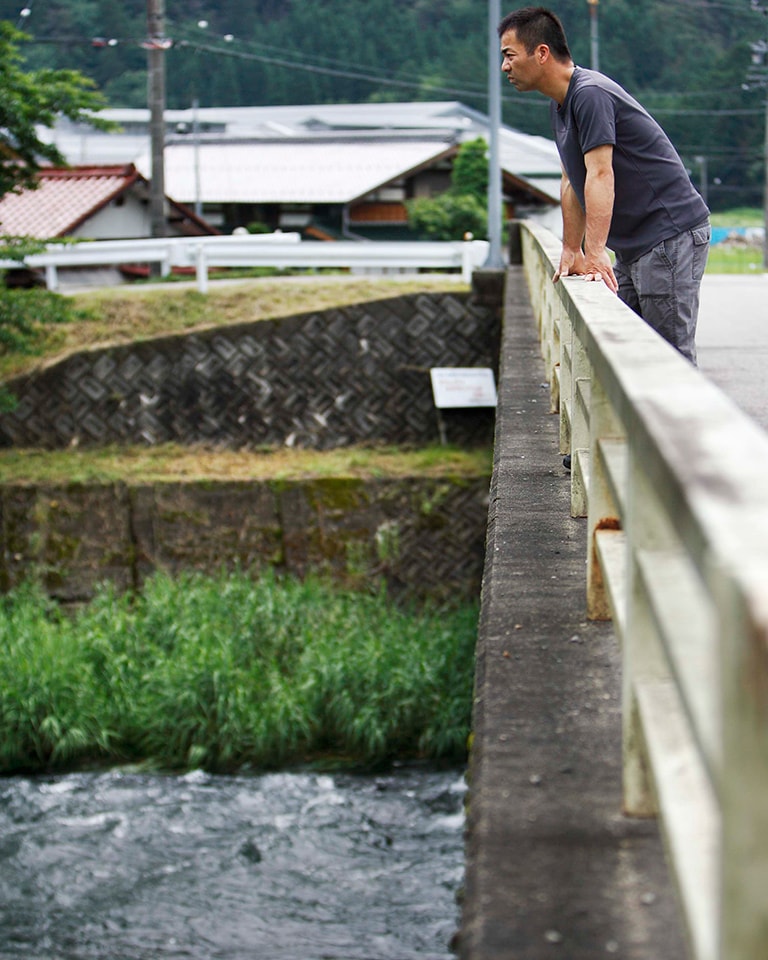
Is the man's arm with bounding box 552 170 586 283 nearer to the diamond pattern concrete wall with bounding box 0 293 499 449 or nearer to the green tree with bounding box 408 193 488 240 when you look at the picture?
the diamond pattern concrete wall with bounding box 0 293 499 449

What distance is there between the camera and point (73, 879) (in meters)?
9.83

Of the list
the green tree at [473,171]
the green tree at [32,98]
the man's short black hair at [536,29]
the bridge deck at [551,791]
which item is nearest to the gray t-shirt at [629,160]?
the man's short black hair at [536,29]

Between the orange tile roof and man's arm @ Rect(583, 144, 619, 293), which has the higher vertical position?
the orange tile roof

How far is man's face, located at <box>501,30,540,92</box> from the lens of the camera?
4.79m

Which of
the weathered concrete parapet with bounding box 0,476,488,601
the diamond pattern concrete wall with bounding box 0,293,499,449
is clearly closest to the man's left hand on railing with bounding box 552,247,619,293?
the weathered concrete parapet with bounding box 0,476,488,601

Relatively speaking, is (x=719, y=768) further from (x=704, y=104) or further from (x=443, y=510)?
(x=704, y=104)

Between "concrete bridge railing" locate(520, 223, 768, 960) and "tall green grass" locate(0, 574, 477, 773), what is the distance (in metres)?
9.28

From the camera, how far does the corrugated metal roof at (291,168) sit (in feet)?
115

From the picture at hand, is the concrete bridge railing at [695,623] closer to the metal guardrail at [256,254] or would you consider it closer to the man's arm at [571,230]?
the man's arm at [571,230]

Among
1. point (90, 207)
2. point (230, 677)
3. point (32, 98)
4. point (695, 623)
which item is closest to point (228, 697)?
point (230, 677)

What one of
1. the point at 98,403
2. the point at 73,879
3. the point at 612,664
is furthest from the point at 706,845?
the point at 98,403

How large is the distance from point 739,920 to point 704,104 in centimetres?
6953

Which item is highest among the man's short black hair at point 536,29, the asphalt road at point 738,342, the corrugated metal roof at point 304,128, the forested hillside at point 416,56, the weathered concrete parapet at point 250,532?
the forested hillside at point 416,56

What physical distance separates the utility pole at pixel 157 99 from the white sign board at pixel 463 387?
8876 millimetres
